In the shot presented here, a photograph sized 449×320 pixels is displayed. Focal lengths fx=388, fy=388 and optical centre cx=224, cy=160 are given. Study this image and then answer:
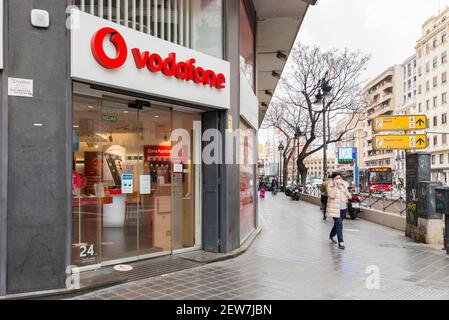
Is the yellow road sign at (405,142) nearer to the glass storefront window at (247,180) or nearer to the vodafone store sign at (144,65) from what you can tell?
the glass storefront window at (247,180)

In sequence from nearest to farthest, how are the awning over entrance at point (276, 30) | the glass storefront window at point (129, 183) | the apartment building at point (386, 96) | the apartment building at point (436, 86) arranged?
1. the glass storefront window at point (129, 183)
2. the awning over entrance at point (276, 30)
3. the apartment building at point (436, 86)
4. the apartment building at point (386, 96)

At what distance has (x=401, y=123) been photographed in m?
12.3

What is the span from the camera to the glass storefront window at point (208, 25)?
27.7 ft

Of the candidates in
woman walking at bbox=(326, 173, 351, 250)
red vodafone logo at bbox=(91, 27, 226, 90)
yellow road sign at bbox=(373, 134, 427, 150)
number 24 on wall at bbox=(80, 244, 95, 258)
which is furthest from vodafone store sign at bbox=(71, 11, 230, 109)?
yellow road sign at bbox=(373, 134, 427, 150)

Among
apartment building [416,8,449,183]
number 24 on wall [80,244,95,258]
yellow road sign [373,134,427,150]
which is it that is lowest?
number 24 on wall [80,244,95,258]

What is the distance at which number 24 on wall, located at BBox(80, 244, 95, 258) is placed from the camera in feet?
22.5

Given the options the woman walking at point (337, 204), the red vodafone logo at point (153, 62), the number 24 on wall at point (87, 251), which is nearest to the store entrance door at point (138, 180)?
the number 24 on wall at point (87, 251)

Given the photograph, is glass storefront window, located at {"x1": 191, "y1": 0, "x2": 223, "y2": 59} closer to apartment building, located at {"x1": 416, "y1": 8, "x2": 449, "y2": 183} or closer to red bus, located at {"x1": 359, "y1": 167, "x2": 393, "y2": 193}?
red bus, located at {"x1": 359, "y1": 167, "x2": 393, "y2": 193}

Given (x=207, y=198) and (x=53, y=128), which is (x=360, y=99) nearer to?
(x=207, y=198)

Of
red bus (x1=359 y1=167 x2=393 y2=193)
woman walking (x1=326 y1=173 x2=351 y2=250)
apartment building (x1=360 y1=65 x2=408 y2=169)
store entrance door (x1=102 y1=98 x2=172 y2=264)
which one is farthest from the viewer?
apartment building (x1=360 y1=65 x2=408 y2=169)

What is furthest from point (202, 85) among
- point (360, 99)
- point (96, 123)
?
point (360, 99)

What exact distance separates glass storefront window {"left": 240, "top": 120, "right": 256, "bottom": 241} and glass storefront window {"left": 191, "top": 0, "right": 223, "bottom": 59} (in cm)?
227

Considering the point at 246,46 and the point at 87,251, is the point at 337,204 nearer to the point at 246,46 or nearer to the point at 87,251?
the point at 246,46

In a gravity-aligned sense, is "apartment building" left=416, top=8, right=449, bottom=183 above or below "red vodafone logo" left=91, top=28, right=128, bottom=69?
above
